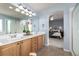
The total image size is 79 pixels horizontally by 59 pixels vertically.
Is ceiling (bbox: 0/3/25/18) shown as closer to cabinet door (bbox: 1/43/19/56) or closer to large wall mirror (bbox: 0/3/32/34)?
large wall mirror (bbox: 0/3/32/34)

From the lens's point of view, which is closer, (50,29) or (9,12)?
(9,12)

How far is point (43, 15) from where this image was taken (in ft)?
9.98

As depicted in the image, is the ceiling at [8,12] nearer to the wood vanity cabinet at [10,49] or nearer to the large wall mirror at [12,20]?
the large wall mirror at [12,20]

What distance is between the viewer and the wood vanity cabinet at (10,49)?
1830 mm

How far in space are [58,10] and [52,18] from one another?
0.32 meters

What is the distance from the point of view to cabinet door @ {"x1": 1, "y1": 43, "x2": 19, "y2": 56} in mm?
1846

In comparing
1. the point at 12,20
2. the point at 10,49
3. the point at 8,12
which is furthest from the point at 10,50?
the point at 8,12

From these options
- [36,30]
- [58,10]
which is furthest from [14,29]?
[58,10]

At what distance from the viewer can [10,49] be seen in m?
2.06

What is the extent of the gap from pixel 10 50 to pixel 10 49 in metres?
0.02

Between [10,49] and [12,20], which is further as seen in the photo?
[12,20]

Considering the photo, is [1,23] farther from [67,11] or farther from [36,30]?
[67,11]

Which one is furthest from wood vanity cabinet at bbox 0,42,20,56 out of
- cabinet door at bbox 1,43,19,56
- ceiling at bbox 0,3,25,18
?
ceiling at bbox 0,3,25,18

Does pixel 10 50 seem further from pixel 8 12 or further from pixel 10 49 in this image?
pixel 8 12
